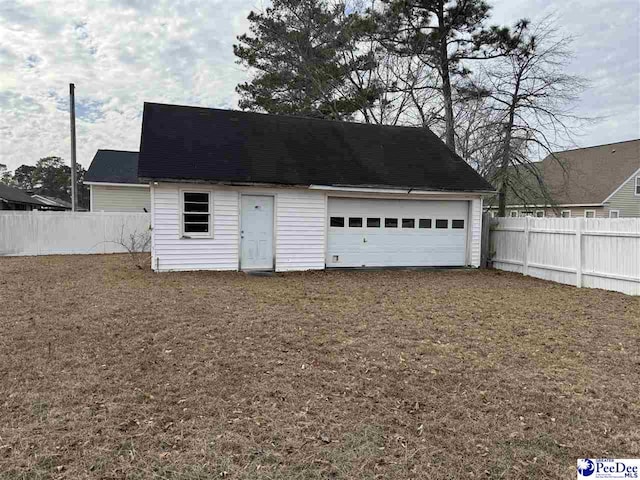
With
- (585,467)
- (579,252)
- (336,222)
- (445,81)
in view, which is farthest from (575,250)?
(445,81)

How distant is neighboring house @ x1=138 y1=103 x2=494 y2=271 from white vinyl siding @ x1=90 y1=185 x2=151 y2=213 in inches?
433

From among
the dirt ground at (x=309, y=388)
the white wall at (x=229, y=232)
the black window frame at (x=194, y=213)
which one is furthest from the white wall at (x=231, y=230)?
the dirt ground at (x=309, y=388)

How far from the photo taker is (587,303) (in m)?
8.01

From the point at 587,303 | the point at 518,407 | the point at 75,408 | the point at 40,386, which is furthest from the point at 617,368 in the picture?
the point at 40,386

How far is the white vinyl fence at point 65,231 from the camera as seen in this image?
597 inches

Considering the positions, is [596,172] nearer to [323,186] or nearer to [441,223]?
[441,223]

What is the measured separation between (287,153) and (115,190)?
13.9 m

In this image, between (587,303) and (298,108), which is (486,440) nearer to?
(587,303)

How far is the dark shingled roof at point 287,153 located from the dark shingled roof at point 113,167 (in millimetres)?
10954

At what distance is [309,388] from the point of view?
3885 millimetres

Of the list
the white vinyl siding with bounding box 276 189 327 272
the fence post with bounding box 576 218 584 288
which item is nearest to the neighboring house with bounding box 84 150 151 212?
the white vinyl siding with bounding box 276 189 327 272

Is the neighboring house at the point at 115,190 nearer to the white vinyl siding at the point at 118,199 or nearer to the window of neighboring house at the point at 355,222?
the white vinyl siding at the point at 118,199

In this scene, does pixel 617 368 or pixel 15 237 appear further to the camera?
pixel 15 237

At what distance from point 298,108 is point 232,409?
18.6m
